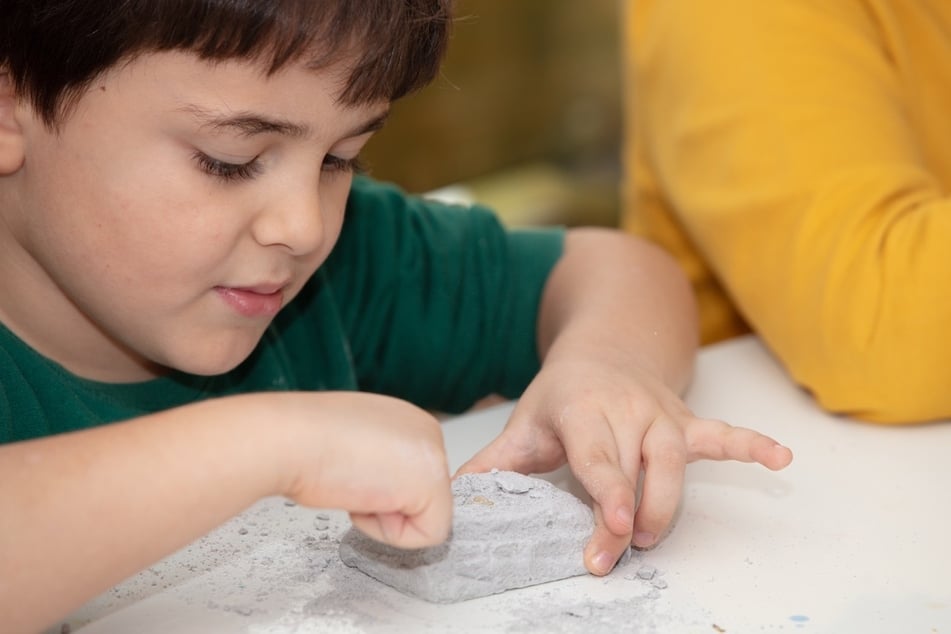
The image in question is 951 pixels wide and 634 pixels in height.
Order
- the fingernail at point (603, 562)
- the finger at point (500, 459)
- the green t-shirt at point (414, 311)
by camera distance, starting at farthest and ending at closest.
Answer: the green t-shirt at point (414, 311), the finger at point (500, 459), the fingernail at point (603, 562)

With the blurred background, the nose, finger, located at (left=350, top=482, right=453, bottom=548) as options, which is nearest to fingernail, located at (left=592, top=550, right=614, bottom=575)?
finger, located at (left=350, top=482, right=453, bottom=548)


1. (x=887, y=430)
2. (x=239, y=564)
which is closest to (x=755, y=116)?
(x=887, y=430)

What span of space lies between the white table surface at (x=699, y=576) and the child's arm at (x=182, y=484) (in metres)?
0.06

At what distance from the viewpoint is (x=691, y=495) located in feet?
2.93

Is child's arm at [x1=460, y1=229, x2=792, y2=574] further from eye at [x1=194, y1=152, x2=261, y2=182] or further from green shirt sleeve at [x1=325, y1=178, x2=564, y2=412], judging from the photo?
eye at [x1=194, y1=152, x2=261, y2=182]

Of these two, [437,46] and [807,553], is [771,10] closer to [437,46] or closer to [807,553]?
[437,46]

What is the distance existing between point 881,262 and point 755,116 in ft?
0.61

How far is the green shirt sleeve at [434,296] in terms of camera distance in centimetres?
121

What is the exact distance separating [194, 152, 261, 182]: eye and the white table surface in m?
0.24

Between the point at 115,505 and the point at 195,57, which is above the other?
the point at 195,57

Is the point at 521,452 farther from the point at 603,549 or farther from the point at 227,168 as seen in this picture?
the point at 227,168

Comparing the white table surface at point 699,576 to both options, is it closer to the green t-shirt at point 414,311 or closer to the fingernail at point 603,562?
the fingernail at point 603,562

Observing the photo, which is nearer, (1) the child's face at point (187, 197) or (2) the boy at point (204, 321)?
(2) the boy at point (204, 321)

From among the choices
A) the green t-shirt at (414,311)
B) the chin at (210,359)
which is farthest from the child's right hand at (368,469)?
the green t-shirt at (414,311)
